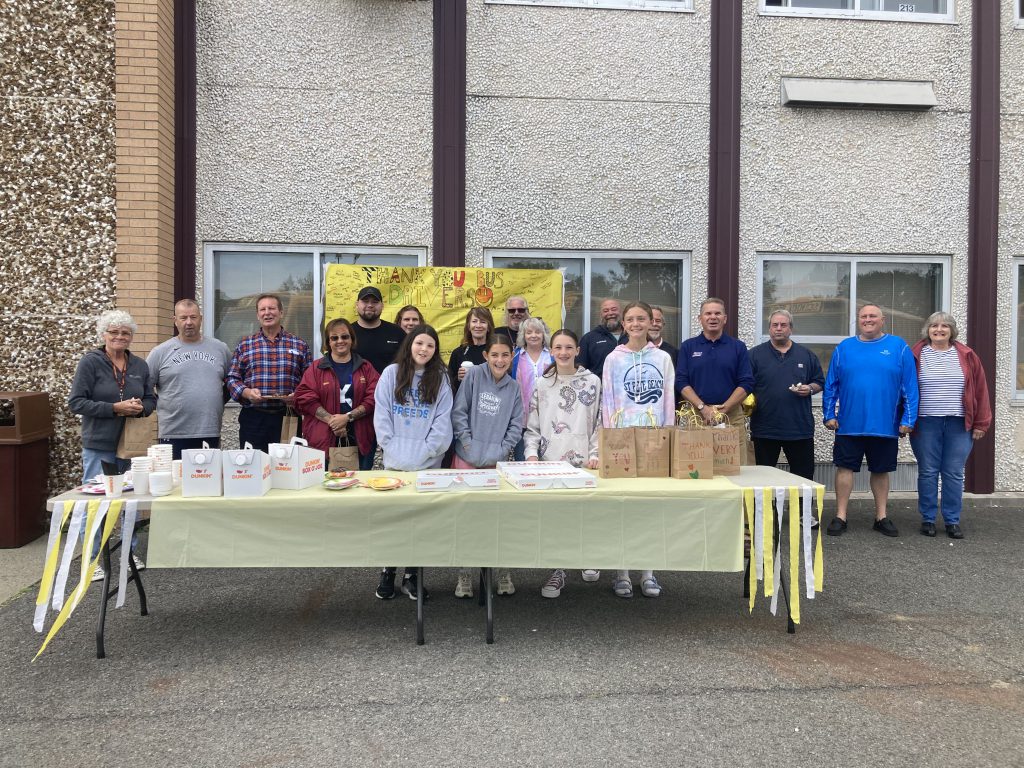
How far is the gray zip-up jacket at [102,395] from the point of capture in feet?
16.3

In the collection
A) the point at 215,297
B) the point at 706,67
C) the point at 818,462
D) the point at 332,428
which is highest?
the point at 706,67

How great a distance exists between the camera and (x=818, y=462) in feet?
24.8

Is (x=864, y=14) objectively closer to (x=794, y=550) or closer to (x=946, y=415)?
(x=946, y=415)

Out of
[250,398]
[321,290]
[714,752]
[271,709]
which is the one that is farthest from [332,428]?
[714,752]

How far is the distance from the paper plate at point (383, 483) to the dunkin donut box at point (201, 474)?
777 millimetres

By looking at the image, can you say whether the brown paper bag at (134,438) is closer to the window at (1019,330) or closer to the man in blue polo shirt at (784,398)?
the man in blue polo shirt at (784,398)

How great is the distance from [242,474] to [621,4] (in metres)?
6.31

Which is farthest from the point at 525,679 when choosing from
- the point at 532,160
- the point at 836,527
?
the point at 532,160

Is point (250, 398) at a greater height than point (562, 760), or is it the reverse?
point (250, 398)

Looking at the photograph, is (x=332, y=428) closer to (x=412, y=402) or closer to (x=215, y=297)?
(x=412, y=402)

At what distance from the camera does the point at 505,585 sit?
15.4 ft

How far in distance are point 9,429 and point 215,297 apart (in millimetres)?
2143

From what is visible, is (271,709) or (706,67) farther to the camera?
(706,67)

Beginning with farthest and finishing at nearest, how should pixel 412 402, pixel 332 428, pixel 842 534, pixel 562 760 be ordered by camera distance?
pixel 842 534 < pixel 332 428 < pixel 412 402 < pixel 562 760
